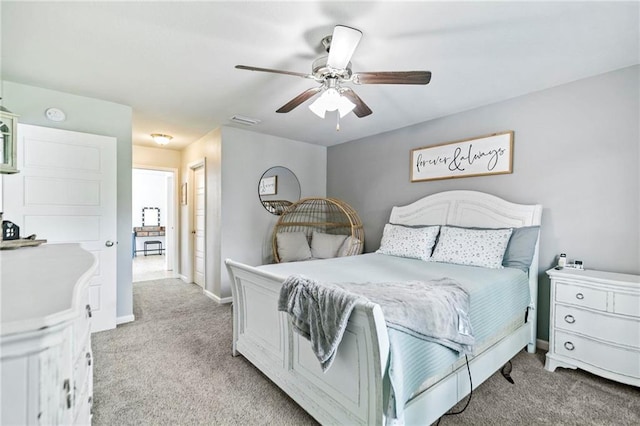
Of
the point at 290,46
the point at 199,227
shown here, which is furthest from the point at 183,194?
the point at 290,46

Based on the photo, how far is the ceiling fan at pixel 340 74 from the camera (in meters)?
1.71

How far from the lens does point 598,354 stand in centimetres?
218

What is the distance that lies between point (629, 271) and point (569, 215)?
1.92 feet

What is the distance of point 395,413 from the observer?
1322 mm

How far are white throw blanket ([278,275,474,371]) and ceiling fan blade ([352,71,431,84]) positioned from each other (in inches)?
52.4

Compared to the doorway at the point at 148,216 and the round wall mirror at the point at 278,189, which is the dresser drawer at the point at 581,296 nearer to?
the round wall mirror at the point at 278,189

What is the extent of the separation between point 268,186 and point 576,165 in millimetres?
3674

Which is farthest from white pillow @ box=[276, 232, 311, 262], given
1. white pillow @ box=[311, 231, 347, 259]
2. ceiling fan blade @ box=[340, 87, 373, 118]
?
ceiling fan blade @ box=[340, 87, 373, 118]

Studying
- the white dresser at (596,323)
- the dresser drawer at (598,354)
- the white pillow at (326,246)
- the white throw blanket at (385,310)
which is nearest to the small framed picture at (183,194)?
the white pillow at (326,246)

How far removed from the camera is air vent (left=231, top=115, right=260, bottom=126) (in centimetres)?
372

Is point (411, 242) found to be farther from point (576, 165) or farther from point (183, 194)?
point (183, 194)

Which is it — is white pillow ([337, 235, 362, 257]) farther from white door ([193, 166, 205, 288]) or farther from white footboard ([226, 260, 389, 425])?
white door ([193, 166, 205, 288])

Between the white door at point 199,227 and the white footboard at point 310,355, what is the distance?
2585mm

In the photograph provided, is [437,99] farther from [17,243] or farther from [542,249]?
[17,243]
